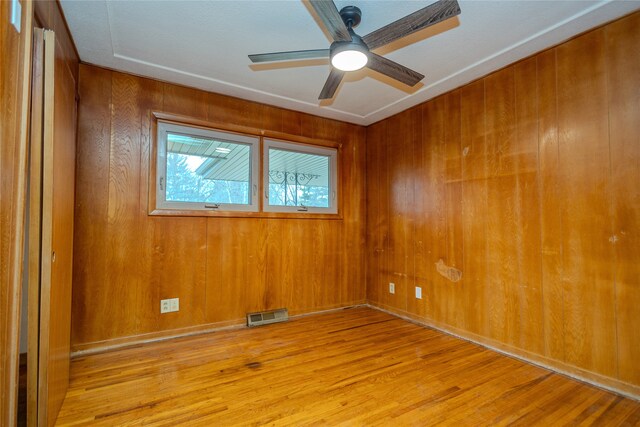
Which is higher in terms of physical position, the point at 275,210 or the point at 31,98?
the point at 31,98

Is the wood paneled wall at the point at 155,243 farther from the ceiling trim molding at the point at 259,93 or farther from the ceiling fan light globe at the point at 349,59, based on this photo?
the ceiling fan light globe at the point at 349,59

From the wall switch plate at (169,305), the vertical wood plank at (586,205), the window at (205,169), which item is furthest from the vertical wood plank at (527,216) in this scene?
the wall switch plate at (169,305)

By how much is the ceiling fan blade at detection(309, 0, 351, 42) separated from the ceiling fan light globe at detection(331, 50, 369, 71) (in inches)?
3.3

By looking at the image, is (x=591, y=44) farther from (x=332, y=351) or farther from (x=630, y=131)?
(x=332, y=351)

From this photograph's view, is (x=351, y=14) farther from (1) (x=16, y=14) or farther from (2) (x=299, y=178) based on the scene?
(2) (x=299, y=178)

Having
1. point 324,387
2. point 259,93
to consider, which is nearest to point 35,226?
point 324,387

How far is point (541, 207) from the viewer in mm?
2287

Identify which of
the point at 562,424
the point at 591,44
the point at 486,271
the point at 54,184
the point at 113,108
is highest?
the point at 591,44

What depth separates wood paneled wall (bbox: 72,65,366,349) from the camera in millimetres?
2494

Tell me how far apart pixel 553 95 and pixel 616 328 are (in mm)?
1683

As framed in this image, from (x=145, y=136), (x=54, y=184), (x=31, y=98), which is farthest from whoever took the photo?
(x=145, y=136)

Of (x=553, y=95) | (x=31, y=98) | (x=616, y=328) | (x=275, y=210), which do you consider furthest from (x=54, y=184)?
(x=616, y=328)

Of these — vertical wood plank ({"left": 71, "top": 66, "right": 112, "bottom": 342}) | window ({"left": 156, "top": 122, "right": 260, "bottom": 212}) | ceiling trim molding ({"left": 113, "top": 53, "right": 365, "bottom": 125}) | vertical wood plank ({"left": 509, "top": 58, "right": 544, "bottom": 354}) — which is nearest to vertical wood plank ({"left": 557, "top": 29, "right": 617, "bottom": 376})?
vertical wood plank ({"left": 509, "top": 58, "right": 544, "bottom": 354})

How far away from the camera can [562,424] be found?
1.63m
